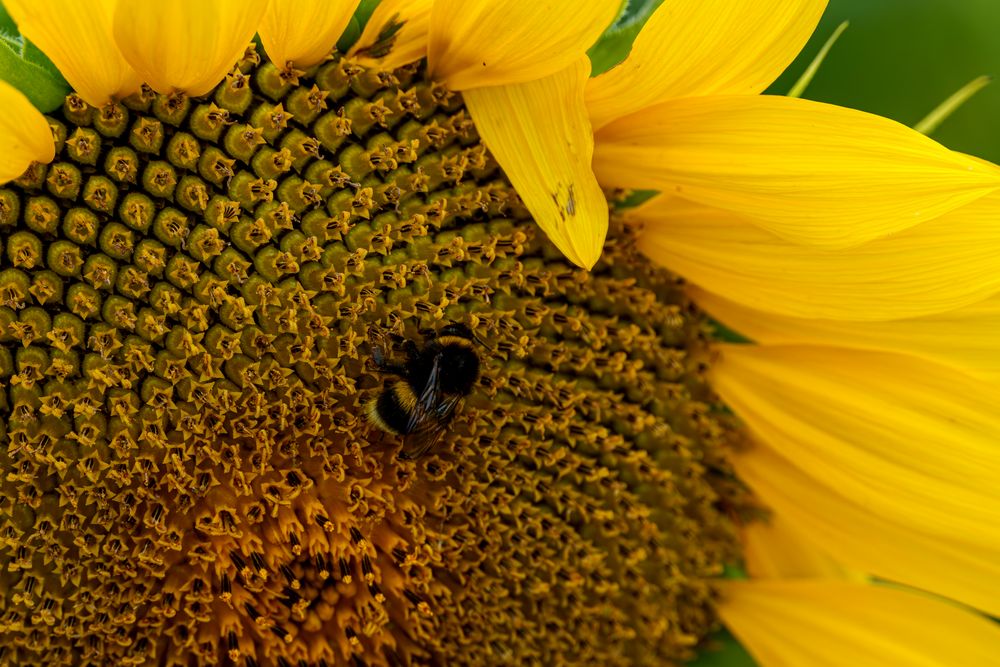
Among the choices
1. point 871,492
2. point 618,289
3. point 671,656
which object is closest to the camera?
point 618,289

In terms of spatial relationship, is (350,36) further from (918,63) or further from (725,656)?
(918,63)

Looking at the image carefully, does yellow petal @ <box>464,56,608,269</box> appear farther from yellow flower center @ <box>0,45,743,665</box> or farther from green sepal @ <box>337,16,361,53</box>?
green sepal @ <box>337,16,361,53</box>

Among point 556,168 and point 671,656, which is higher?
point 556,168

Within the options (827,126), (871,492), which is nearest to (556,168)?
(827,126)

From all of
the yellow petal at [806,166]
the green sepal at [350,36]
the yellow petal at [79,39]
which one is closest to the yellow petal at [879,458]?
the yellow petal at [806,166]

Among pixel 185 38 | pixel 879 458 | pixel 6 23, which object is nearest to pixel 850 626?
pixel 879 458

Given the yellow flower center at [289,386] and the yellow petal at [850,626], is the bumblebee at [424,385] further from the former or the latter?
the yellow petal at [850,626]

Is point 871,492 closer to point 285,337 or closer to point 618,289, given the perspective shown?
point 618,289

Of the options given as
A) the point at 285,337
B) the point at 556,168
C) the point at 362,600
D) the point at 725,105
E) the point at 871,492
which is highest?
the point at 725,105
